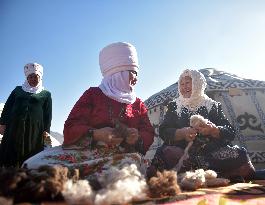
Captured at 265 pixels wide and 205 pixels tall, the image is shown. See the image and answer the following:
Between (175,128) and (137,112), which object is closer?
(137,112)

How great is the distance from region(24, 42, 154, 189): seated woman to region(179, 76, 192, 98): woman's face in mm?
693

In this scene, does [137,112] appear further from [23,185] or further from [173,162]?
[23,185]

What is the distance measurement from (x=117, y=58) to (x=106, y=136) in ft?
2.63

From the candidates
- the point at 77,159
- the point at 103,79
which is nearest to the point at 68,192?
the point at 77,159

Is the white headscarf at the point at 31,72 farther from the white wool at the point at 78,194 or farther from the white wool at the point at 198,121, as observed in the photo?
the white wool at the point at 78,194

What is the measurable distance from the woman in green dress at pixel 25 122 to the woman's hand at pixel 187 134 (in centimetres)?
175

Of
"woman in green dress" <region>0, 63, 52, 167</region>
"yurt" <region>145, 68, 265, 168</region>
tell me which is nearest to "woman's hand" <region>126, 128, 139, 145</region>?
"woman in green dress" <region>0, 63, 52, 167</region>

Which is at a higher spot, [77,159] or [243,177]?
[77,159]

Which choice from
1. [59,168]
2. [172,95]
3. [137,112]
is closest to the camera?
[59,168]

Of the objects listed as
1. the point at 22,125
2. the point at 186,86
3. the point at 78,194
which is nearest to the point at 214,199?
the point at 78,194

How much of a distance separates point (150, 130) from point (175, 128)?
1.51ft

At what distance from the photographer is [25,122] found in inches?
157

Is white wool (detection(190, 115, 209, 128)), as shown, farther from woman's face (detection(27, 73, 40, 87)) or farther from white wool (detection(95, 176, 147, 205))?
woman's face (detection(27, 73, 40, 87))

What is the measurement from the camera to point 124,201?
155cm
